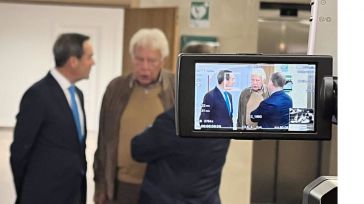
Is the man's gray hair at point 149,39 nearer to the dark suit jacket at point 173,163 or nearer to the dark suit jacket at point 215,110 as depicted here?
the dark suit jacket at point 173,163

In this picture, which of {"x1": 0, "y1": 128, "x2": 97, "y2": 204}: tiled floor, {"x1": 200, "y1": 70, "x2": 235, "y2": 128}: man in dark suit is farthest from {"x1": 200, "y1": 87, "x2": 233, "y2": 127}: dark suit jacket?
{"x1": 0, "y1": 128, "x2": 97, "y2": 204}: tiled floor

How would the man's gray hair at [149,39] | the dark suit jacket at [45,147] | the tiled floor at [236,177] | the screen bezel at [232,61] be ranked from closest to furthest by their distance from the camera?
the screen bezel at [232,61], the dark suit jacket at [45,147], the man's gray hair at [149,39], the tiled floor at [236,177]

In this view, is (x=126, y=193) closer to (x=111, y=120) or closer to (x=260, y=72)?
(x=111, y=120)

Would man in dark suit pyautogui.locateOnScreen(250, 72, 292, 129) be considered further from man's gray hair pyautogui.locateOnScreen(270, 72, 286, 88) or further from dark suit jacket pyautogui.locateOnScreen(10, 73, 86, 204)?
dark suit jacket pyautogui.locateOnScreen(10, 73, 86, 204)

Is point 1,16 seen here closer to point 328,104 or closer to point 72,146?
point 72,146

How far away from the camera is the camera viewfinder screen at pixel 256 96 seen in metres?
0.98

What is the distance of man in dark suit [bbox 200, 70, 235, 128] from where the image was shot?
1.00 m

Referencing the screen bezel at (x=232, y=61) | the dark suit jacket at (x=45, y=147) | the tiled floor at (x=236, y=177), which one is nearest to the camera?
the screen bezel at (x=232, y=61)

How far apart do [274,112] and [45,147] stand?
2309mm

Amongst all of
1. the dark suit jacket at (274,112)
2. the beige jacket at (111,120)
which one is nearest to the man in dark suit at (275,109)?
the dark suit jacket at (274,112)

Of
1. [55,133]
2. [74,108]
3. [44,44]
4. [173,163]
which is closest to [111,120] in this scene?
[74,108]

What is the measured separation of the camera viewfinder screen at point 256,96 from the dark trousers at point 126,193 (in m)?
2.35

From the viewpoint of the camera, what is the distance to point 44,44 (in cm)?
314
